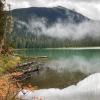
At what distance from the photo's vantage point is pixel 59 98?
3694 cm

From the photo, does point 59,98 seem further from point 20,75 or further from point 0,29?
point 0,29

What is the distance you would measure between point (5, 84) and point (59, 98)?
10500mm

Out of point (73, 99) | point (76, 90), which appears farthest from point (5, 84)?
point (76, 90)

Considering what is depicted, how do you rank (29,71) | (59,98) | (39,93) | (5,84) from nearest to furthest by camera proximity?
(5,84)
(59,98)
(39,93)
(29,71)

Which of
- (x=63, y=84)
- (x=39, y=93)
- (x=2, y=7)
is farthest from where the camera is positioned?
(x=2, y=7)

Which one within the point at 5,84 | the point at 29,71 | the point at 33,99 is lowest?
the point at 29,71

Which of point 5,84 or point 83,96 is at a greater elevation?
point 5,84

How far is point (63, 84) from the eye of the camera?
51625 mm

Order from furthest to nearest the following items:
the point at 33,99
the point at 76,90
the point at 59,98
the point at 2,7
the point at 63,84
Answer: the point at 2,7 → the point at 63,84 → the point at 76,90 → the point at 59,98 → the point at 33,99

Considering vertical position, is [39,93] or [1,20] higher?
[1,20]

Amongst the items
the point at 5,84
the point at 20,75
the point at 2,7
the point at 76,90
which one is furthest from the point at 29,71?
the point at 5,84

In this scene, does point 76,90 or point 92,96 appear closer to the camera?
point 92,96

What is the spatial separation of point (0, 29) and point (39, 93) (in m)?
39.9

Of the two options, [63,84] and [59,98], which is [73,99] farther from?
[63,84]
